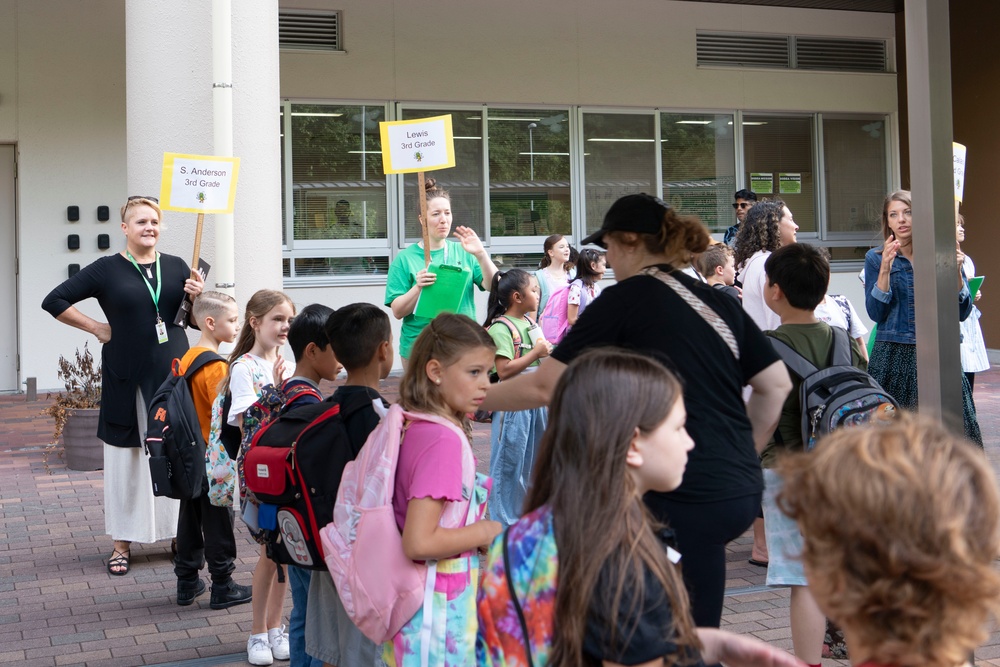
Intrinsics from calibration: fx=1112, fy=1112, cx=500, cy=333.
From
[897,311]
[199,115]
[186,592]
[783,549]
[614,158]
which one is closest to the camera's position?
[783,549]

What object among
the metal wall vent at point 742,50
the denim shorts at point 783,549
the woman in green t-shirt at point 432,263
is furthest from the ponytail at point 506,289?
the metal wall vent at point 742,50

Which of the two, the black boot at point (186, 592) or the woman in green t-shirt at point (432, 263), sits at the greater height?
the woman in green t-shirt at point (432, 263)

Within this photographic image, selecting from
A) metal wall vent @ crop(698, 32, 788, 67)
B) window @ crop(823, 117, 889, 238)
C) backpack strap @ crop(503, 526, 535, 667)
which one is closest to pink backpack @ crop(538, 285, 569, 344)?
backpack strap @ crop(503, 526, 535, 667)

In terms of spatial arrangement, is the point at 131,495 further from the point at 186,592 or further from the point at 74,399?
the point at 74,399

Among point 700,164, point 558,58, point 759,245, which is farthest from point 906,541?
point 700,164

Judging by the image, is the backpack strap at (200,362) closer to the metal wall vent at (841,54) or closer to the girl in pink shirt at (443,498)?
the girl in pink shirt at (443,498)

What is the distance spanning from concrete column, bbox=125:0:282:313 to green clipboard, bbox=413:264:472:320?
1.42 meters

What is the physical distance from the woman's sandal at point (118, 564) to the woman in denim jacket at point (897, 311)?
4194 millimetres

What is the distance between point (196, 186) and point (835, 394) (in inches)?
150

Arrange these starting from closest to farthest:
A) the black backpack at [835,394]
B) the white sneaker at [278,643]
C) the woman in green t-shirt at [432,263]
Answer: the black backpack at [835,394] → the white sneaker at [278,643] → the woman in green t-shirt at [432,263]

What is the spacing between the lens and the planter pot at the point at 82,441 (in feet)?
29.3

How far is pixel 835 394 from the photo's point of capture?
3.95 metres

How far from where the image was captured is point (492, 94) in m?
14.8

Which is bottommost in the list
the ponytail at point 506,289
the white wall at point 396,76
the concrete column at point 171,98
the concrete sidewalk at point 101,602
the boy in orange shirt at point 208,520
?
the concrete sidewalk at point 101,602
